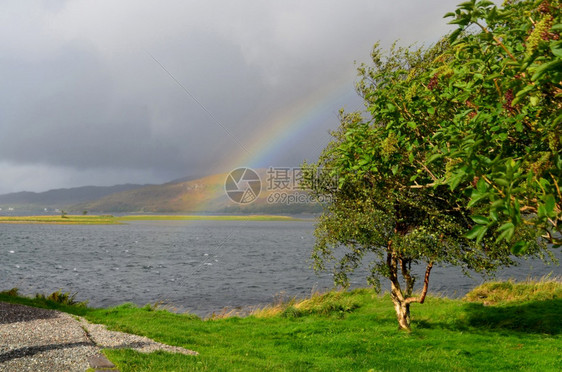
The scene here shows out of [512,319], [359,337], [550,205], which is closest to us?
[550,205]

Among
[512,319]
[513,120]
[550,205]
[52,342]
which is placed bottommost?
[512,319]

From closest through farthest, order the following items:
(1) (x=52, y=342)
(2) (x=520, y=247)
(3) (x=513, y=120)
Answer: (2) (x=520, y=247)
(3) (x=513, y=120)
(1) (x=52, y=342)

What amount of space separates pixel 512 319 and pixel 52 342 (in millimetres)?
23836

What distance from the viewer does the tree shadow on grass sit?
2270cm

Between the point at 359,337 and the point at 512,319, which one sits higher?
the point at 359,337

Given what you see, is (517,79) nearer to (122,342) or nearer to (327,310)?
(122,342)

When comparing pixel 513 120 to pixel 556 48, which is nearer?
pixel 556 48

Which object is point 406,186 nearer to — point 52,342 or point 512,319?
point 52,342

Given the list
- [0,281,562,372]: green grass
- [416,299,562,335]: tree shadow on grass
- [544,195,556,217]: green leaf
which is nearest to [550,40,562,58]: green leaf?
[544,195,556,217]: green leaf

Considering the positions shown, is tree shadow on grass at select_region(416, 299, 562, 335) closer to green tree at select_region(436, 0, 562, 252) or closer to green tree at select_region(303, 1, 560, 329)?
green tree at select_region(303, 1, 560, 329)

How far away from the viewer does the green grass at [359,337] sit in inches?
576

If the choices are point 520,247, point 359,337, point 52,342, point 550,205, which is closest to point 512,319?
point 359,337

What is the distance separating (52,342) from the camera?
1527 cm

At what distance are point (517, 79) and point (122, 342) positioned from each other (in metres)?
16.2
